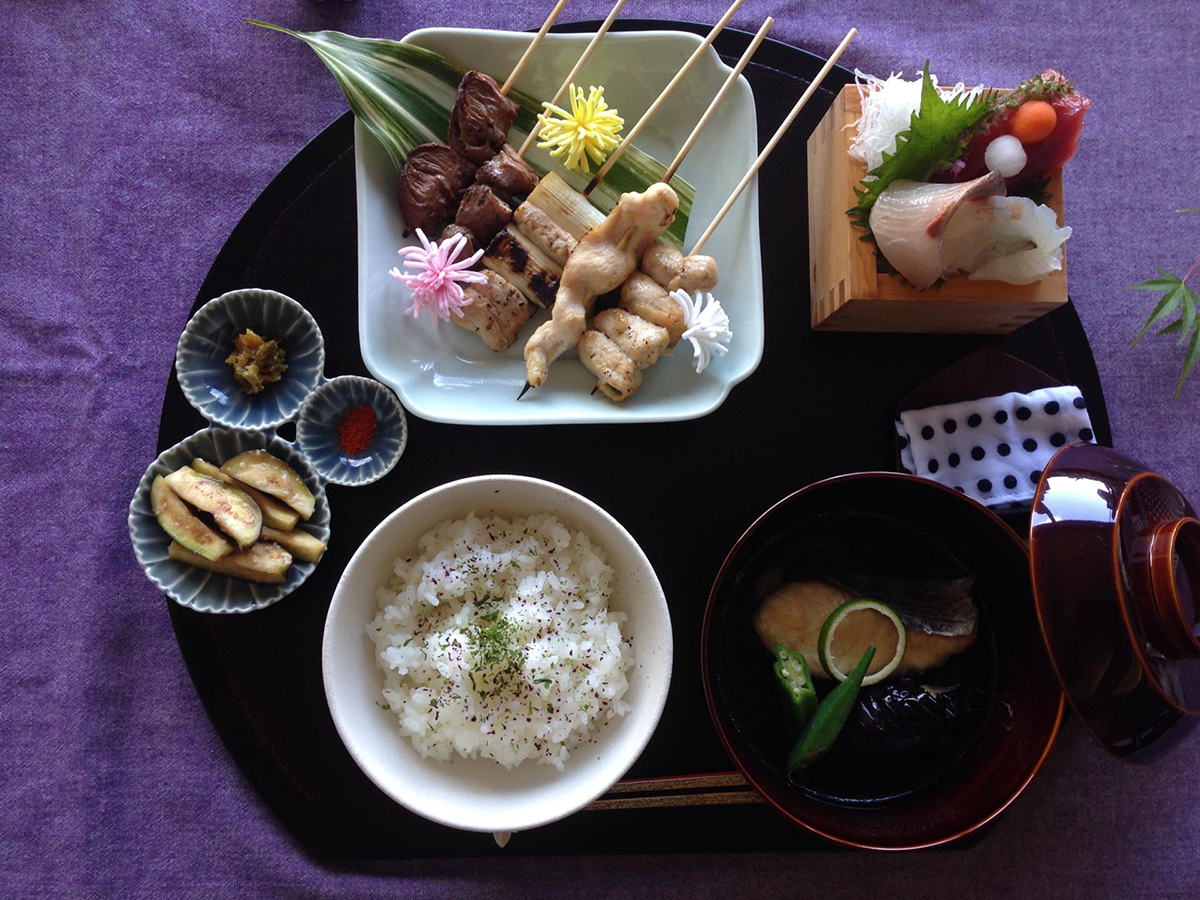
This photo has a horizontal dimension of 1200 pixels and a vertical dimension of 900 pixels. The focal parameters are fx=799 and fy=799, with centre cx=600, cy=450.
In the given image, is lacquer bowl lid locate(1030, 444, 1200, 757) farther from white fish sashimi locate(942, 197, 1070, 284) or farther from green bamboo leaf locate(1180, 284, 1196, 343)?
green bamboo leaf locate(1180, 284, 1196, 343)

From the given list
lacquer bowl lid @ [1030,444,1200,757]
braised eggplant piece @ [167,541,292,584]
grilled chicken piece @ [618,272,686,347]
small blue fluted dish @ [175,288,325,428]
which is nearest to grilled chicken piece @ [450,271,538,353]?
grilled chicken piece @ [618,272,686,347]

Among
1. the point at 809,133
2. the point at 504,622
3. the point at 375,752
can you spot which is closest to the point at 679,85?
the point at 809,133

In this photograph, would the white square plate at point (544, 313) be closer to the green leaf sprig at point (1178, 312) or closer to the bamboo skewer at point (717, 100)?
the bamboo skewer at point (717, 100)

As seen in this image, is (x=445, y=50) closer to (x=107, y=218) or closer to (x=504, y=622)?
(x=107, y=218)

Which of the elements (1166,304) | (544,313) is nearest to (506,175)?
(544,313)

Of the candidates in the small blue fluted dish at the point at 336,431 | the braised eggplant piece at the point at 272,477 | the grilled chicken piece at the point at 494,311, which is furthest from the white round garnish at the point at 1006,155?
the braised eggplant piece at the point at 272,477

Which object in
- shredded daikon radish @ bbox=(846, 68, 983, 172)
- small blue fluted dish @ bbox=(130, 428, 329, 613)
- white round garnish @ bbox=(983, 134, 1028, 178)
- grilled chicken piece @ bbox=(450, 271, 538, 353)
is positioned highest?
white round garnish @ bbox=(983, 134, 1028, 178)
